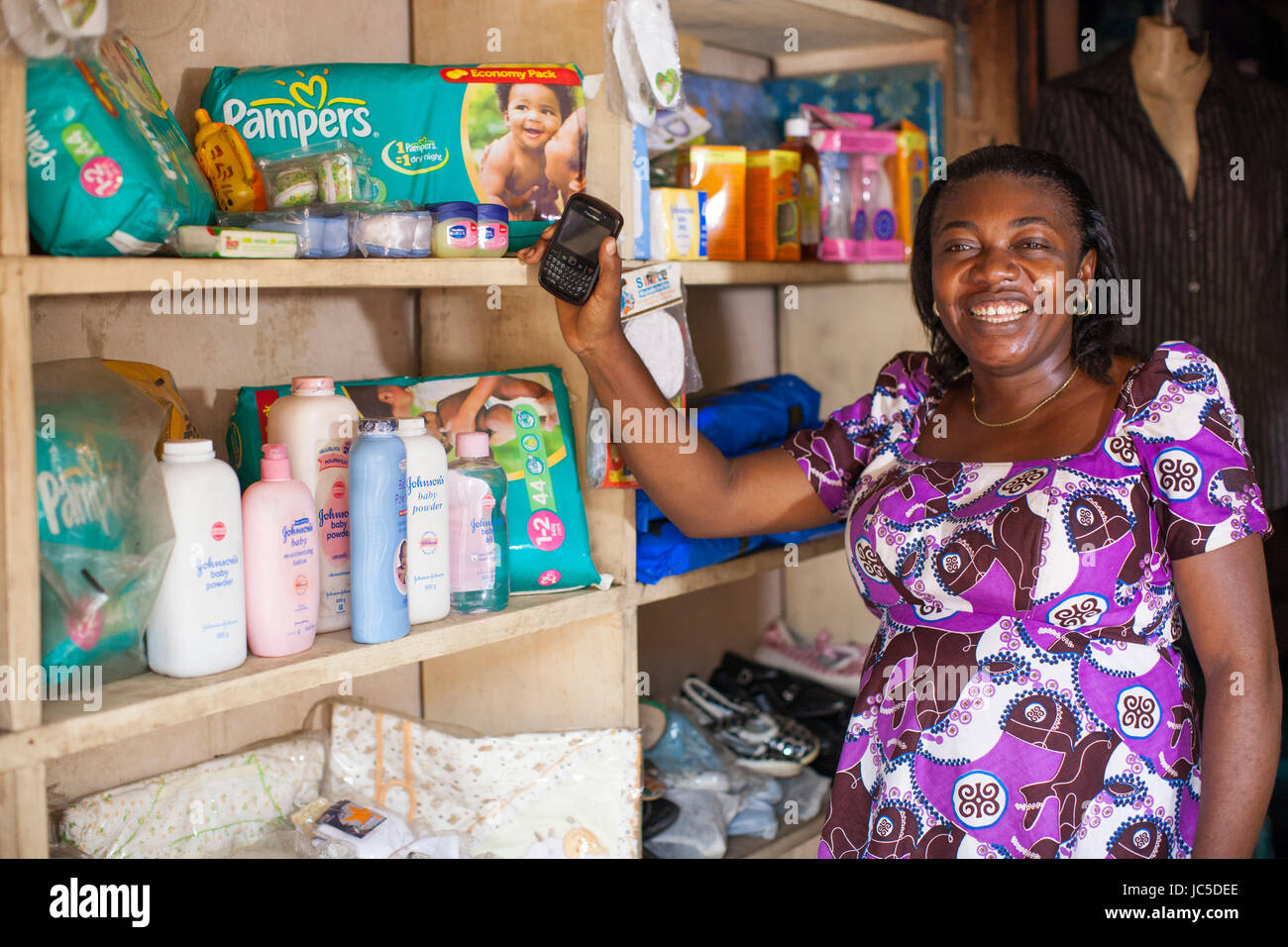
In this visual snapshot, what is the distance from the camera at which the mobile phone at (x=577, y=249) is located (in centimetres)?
152

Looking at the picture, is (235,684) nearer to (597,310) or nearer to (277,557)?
(277,557)

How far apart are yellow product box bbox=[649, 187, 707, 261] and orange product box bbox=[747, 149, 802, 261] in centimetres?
18

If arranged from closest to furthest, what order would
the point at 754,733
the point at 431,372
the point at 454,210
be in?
1. the point at 454,210
2. the point at 431,372
3. the point at 754,733

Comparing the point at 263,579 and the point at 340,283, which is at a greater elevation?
the point at 340,283

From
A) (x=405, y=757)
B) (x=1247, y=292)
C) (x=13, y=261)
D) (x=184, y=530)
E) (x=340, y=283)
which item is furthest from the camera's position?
(x=1247, y=292)

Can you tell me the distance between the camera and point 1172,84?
242 cm

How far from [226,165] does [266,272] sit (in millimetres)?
256

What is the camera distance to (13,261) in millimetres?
1098

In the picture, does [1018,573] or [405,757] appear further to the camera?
[405,757]

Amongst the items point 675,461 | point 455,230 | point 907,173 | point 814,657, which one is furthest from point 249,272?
point 814,657
